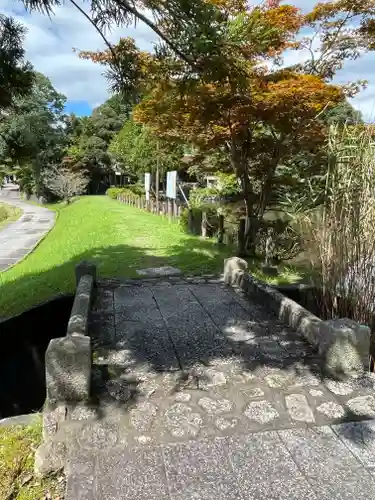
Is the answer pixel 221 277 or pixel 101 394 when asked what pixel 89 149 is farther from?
pixel 101 394

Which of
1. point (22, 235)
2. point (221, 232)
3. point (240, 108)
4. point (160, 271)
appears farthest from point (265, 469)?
point (22, 235)

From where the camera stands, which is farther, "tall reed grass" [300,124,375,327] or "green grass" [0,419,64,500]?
"tall reed grass" [300,124,375,327]

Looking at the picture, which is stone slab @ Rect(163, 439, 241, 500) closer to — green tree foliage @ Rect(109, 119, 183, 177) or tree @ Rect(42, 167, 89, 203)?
green tree foliage @ Rect(109, 119, 183, 177)

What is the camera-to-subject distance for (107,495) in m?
1.97

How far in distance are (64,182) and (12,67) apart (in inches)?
1037

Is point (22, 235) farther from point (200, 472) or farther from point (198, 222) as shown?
point (200, 472)

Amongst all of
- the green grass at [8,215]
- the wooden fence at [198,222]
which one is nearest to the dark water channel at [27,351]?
the wooden fence at [198,222]

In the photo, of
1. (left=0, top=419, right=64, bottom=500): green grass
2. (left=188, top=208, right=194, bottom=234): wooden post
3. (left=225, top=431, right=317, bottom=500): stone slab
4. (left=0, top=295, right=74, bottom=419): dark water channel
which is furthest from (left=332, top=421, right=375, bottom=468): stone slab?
(left=188, top=208, right=194, bottom=234): wooden post

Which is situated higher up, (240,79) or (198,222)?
(240,79)

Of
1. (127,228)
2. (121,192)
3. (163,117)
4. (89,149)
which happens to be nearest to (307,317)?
(163,117)

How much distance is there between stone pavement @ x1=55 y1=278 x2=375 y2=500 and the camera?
6.72 ft

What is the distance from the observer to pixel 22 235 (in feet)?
54.5

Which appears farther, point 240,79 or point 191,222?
point 191,222

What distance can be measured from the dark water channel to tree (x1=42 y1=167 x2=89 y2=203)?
24774mm
